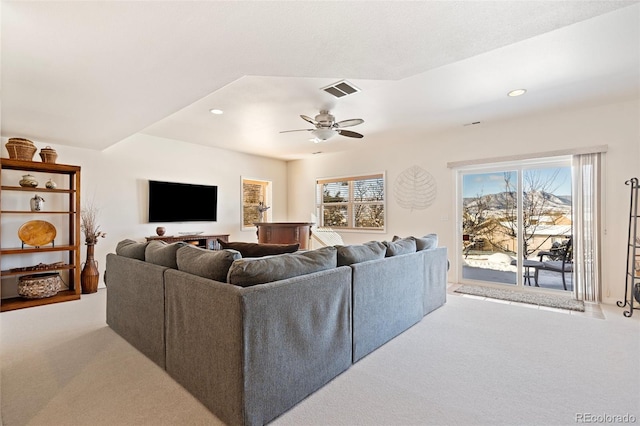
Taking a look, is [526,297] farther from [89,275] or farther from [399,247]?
[89,275]

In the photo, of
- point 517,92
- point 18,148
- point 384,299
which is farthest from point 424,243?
point 18,148

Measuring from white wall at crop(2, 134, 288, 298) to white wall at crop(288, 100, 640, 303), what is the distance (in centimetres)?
217

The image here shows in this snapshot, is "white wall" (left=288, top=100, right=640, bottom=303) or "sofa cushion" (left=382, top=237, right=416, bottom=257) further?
"white wall" (left=288, top=100, right=640, bottom=303)

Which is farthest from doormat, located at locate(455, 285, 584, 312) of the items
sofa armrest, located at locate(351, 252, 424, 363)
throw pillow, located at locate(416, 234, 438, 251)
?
sofa armrest, located at locate(351, 252, 424, 363)

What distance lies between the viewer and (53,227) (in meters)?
4.04

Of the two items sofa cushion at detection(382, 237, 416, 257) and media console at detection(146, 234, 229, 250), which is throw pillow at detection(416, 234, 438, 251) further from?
media console at detection(146, 234, 229, 250)

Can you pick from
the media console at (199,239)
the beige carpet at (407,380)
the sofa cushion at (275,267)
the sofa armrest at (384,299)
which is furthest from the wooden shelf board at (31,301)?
the sofa armrest at (384,299)

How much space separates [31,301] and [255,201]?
4.13m

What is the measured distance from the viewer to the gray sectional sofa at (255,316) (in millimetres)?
1550

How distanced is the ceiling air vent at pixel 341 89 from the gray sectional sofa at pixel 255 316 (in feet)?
5.36

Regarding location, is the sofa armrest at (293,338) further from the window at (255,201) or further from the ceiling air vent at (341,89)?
the window at (255,201)

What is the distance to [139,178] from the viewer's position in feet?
16.2

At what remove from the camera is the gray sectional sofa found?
61.0 inches

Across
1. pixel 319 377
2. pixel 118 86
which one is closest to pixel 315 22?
pixel 118 86
